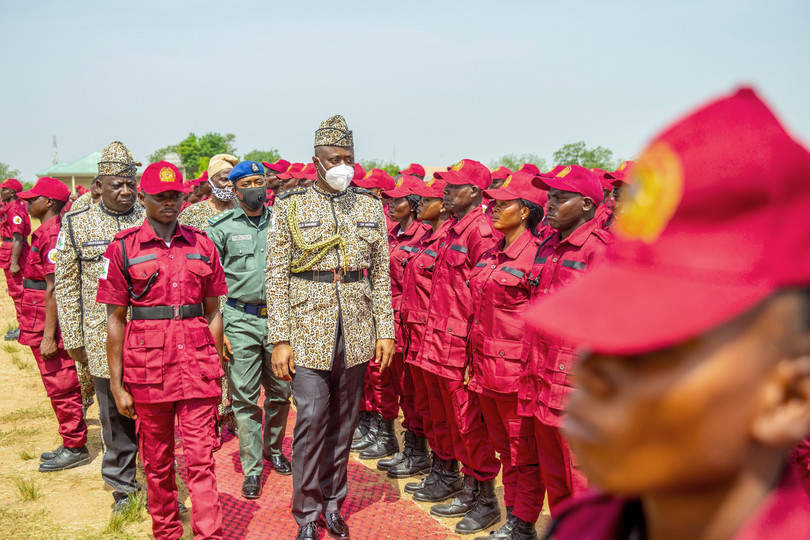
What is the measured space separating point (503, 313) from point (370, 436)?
280cm

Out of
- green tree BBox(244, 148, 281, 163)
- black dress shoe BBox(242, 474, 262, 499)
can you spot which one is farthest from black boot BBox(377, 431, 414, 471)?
green tree BBox(244, 148, 281, 163)

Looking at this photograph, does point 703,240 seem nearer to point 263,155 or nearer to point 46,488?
point 46,488

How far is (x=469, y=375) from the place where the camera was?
4.51m

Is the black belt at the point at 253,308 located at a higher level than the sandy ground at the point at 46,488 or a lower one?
higher

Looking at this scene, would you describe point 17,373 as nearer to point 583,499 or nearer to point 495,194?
point 495,194

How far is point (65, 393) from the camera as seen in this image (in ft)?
18.9

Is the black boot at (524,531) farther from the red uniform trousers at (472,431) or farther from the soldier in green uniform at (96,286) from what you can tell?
the soldier in green uniform at (96,286)

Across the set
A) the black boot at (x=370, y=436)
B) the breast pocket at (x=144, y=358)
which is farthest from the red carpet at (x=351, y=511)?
the breast pocket at (x=144, y=358)

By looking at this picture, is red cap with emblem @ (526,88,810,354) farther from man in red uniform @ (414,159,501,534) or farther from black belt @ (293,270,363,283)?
man in red uniform @ (414,159,501,534)

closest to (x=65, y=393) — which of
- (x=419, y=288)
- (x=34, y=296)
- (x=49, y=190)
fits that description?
(x=34, y=296)

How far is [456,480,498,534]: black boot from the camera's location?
4438 mm

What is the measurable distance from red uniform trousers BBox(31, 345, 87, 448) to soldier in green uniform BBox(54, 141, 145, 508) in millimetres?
958

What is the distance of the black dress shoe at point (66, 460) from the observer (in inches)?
224

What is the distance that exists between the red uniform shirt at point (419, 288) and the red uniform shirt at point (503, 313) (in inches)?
41.7
